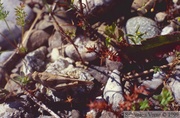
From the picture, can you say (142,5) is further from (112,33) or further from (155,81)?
(155,81)

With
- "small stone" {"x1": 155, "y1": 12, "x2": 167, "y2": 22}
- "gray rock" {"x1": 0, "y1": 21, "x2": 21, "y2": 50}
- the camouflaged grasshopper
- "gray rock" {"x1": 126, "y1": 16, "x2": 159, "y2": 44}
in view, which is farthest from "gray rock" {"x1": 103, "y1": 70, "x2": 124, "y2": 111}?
"gray rock" {"x1": 0, "y1": 21, "x2": 21, "y2": 50}

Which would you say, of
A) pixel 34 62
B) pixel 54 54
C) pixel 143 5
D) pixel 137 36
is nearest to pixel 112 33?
pixel 137 36

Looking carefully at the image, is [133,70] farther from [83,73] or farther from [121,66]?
[83,73]

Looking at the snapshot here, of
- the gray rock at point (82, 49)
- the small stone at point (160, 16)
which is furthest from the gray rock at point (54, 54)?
the small stone at point (160, 16)

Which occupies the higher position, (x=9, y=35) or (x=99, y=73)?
(x=9, y=35)

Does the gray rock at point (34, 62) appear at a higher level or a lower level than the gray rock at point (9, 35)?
lower

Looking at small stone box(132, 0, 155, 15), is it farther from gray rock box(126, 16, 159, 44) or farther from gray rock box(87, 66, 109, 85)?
gray rock box(87, 66, 109, 85)

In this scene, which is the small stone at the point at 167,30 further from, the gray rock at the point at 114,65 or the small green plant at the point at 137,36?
the gray rock at the point at 114,65
